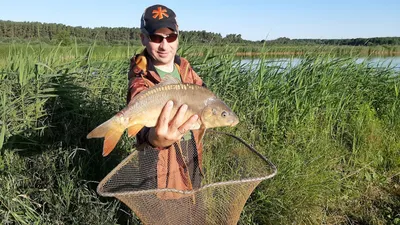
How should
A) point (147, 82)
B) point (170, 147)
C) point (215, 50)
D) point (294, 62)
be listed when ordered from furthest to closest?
point (294, 62) < point (215, 50) < point (170, 147) < point (147, 82)

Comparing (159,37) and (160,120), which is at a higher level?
(159,37)

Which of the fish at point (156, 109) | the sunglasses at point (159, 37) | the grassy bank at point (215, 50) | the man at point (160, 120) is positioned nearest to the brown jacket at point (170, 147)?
the man at point (160, 120)

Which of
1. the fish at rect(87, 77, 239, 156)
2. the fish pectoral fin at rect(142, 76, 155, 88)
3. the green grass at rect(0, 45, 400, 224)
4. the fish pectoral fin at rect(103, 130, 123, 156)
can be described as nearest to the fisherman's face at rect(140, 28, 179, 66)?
the fish pectoral fin at rect(142, 76, 155, 88)

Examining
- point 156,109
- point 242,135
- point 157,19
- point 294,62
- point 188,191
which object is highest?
point 157,19

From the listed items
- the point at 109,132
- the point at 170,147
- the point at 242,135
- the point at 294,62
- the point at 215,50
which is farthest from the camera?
the point at 294,62

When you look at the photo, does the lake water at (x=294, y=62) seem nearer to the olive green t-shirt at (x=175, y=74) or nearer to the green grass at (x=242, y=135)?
the green grass at (x=242, y=135)

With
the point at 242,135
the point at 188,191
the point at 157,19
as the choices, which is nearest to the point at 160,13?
the point at 157,19

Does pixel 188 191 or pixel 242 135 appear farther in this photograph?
pixel 242 135

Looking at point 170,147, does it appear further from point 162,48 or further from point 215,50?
point 215,50

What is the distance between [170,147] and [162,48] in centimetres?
53

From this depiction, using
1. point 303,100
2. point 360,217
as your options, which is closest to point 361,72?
point 303,100

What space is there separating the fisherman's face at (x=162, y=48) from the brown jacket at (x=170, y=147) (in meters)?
0.05

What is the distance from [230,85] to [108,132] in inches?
110

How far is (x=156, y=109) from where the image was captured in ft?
6.21
